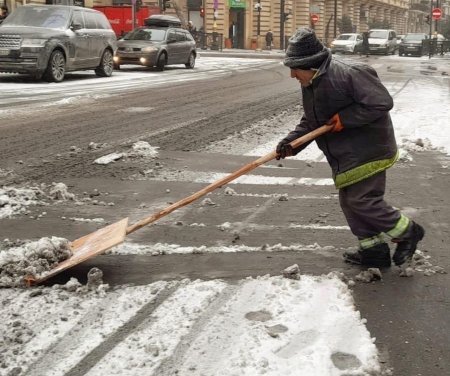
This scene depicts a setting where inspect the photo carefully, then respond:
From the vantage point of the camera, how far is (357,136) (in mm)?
3527

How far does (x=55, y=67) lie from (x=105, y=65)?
2.70 m

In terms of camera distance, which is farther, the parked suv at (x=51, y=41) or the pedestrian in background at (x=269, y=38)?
the pedestrian in background at (x=269, y=38)

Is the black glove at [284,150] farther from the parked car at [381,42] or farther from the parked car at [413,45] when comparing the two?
the parked car at [413,45]

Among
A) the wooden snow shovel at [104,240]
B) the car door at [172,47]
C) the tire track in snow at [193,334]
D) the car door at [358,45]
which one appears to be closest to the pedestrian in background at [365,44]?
the car door at [358,45]

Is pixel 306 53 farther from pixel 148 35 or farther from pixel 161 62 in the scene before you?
pixel 148 35

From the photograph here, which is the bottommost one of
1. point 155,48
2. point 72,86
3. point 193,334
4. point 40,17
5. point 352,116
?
point 193,334

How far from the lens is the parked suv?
14539 millimetres

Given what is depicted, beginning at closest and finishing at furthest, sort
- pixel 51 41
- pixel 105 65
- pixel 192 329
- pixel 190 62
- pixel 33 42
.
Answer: pixel 192 329
pixel 33 42
pixel 51 41
pixel 105 65
pixel 190 62

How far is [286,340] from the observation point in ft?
9.12

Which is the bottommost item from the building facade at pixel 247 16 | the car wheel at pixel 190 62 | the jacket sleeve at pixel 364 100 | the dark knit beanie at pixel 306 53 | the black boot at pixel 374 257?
the black boot at pixel 374 257

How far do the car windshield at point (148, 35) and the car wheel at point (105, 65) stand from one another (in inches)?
145

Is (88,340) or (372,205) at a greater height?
(372,205)

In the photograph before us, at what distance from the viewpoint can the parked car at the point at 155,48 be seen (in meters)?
20.6

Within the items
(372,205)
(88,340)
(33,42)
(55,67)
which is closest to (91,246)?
(88,340)
